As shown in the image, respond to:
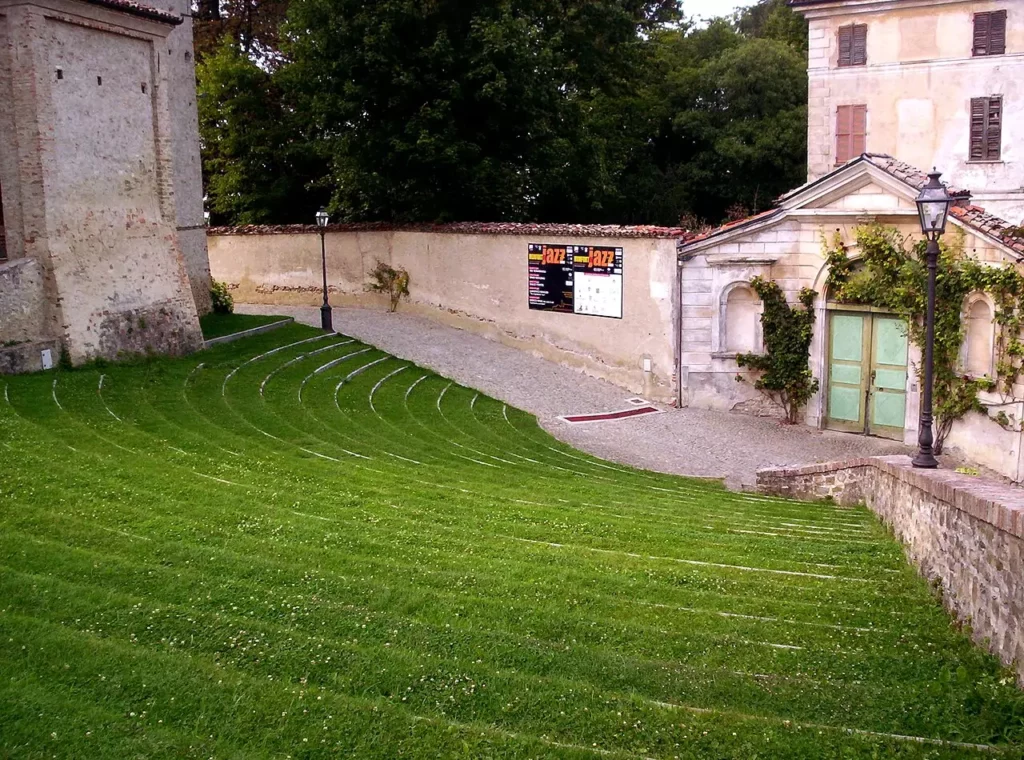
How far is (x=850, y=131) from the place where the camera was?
2691 centimetres

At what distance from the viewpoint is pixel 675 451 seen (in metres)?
18.2

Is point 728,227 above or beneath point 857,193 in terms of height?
beneath

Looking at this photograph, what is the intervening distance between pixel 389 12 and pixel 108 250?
11.0 m

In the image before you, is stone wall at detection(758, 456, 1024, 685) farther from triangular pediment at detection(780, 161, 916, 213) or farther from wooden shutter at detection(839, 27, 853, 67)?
wooden shutter at detection(839, 27, 853, 67)

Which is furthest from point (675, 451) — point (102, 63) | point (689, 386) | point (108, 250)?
point (102, 63)

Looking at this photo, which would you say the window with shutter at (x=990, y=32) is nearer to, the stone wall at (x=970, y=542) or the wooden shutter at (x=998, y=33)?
the wooden shutter at (x=998, y=33)

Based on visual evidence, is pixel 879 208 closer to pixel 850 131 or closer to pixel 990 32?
pixel 850 131

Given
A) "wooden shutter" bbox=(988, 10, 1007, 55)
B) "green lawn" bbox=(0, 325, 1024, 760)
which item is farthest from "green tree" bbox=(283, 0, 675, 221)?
"green lawn" bbox=(0, 325, 1024, 760)

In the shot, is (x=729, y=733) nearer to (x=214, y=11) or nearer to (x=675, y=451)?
(x=675, y=451)

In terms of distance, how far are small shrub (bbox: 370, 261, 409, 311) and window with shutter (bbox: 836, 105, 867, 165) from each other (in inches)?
495

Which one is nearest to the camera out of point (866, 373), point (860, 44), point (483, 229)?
point (866, 373)

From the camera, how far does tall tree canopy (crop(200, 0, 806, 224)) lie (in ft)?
84.6

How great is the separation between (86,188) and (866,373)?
15008 millimetres

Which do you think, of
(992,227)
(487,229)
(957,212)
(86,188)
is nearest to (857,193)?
(957,212)
